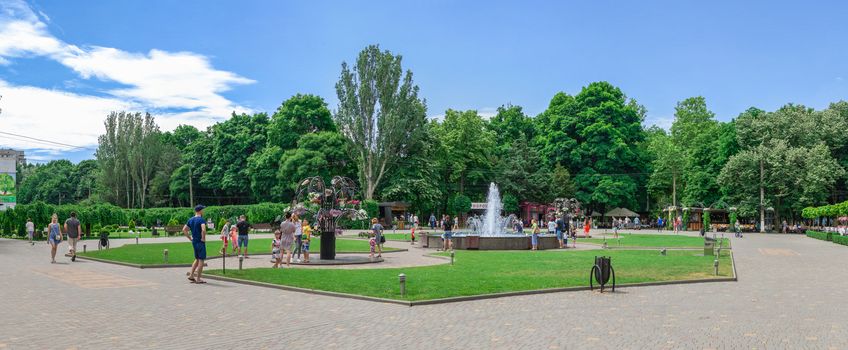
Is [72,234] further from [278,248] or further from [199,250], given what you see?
[199,250]

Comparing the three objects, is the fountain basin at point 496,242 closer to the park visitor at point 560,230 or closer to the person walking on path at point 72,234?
the park visitor at point 560,230

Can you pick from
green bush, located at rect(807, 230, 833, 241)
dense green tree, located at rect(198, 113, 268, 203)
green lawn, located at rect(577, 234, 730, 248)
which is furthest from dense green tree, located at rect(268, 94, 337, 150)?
green bush, located at rect(807, 230, 833, 241)

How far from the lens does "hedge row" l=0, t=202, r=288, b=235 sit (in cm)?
4622

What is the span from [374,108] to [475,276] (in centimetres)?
5164

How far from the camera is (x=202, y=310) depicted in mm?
12898

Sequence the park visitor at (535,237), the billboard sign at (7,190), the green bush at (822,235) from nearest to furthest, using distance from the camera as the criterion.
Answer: the park visitor at (535,237) < the green bush at (822,235) < the billboard sign at (7,190)

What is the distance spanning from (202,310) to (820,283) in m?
16.0

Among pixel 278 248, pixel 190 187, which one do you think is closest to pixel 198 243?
pixel 278 248

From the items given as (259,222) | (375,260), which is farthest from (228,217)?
(375,260)

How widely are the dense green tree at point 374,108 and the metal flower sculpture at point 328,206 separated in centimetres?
4155

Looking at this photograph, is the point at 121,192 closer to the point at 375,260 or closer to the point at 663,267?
the point at 375,260

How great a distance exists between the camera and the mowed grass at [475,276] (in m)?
15.6

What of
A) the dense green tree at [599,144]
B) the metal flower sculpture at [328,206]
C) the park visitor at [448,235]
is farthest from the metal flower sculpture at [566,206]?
the metal flower sculpture at [328,206]

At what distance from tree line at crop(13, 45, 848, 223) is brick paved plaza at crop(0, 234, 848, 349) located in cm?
5215
